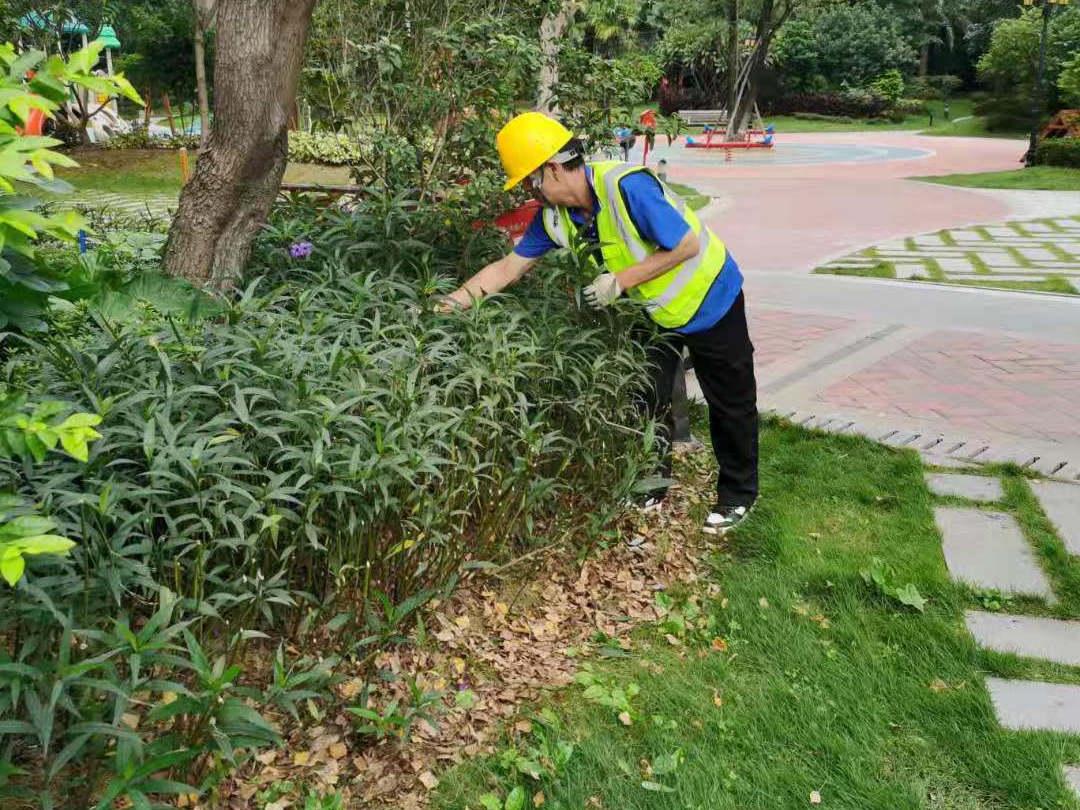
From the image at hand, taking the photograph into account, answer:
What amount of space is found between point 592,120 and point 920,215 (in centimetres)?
1057

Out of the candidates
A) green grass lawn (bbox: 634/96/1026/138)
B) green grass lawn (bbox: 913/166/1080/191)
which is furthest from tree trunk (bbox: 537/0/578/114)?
green grass lawn (bbox: 634/96/1026/138)

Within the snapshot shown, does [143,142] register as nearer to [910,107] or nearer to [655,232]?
[655,232]

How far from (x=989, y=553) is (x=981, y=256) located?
293 inches

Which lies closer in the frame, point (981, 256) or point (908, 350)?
point (908, 350)

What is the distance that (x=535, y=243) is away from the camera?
149 inches

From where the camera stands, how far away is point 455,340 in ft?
11.6

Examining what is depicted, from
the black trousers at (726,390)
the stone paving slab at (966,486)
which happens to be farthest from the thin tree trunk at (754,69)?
the black trousers at (726,390)

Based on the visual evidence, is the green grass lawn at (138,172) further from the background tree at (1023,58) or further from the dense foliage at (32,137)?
the background tree at (1023,58)

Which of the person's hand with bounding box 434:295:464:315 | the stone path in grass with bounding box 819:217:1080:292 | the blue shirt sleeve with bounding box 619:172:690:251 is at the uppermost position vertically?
the blue shirt sleeve with bounding box 619:172:690:251

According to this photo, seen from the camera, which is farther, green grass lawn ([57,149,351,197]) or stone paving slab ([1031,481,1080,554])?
green grass lawn ([57,149,351,197])

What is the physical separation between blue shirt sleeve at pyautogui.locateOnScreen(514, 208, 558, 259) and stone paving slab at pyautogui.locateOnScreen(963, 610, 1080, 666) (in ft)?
6.30

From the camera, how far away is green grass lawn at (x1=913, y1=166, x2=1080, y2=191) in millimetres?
17250

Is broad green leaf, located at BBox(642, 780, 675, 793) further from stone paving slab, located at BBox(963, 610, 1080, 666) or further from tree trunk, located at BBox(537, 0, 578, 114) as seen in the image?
tree trunk, located at BBox(537, 0, 578, 114)

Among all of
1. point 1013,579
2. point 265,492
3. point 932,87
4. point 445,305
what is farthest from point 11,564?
point 932,87
